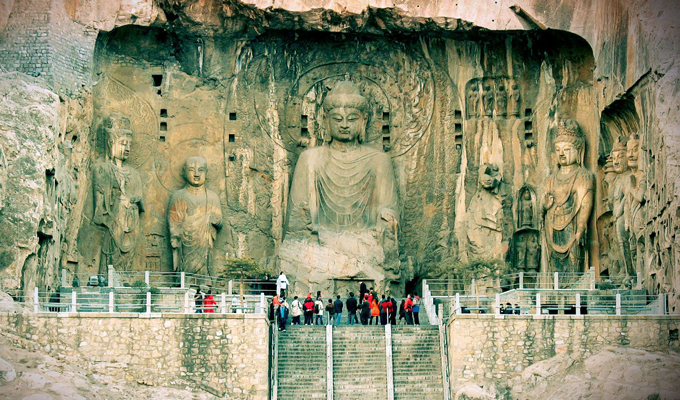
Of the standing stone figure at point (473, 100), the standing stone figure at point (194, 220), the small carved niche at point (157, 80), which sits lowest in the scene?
the standing stone figure at point (194, 220)

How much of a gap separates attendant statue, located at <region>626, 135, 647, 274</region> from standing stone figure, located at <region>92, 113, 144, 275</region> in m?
13.6

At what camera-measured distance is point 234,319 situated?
37375 millimetres

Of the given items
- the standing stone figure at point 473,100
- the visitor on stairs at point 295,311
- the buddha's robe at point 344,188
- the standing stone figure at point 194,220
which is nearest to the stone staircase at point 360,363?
the visitor on stairs at point 295,311

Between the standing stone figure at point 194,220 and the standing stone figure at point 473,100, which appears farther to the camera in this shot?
the standing stone figure at point 473,100

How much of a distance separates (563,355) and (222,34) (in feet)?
48.3

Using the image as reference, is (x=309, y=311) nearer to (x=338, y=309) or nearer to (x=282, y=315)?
(x=338, y=309)

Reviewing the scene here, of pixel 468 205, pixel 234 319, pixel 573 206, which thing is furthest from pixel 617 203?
pixel 234 319

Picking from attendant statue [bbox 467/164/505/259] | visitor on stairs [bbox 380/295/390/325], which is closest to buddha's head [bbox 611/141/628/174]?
attendant statue [bbox 467/164/505/259]

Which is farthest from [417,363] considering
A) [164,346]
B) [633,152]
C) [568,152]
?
[568,152]

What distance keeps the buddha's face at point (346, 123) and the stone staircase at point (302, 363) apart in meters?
9.25

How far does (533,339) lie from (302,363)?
5383mm

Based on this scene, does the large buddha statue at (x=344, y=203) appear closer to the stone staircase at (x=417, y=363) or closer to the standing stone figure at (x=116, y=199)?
the standing stone figure at (x=116, y=199)

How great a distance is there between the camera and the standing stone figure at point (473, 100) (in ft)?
156

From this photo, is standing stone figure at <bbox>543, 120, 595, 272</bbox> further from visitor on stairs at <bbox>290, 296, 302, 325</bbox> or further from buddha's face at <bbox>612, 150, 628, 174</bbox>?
visitor on stairs at <bbox>290, 296, 302, 325</bbox>
